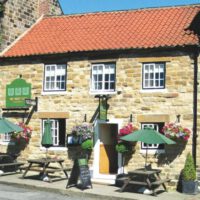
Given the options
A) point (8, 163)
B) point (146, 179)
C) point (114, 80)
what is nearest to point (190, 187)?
point (146, 179)

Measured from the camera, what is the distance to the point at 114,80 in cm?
1809

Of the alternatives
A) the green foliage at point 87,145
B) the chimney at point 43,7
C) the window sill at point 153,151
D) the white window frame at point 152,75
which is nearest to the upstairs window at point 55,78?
the green foliage at point 87,145

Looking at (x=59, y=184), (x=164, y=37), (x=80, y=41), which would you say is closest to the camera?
(x=59, y=184)

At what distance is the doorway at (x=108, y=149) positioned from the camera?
730 inches

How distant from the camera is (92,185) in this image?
16.6 meters

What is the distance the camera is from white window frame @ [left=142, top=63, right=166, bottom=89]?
17352mm

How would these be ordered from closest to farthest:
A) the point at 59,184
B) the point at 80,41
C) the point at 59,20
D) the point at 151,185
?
the point at 151,185 < the point at 59,184 < the point at 80,41 < the point at 59,20

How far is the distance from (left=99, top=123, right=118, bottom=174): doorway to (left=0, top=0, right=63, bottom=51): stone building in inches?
252

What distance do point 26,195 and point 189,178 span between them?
541 centimetres

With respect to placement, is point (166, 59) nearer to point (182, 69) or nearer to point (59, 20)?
point (182, 69)

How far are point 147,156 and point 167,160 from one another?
30.4 inches

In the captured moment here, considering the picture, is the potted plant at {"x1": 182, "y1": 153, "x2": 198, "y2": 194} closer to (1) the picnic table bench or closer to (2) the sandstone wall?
(2) the sandstone wall

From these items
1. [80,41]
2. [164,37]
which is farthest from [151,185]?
[80,41]

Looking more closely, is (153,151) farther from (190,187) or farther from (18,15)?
(18,15)
